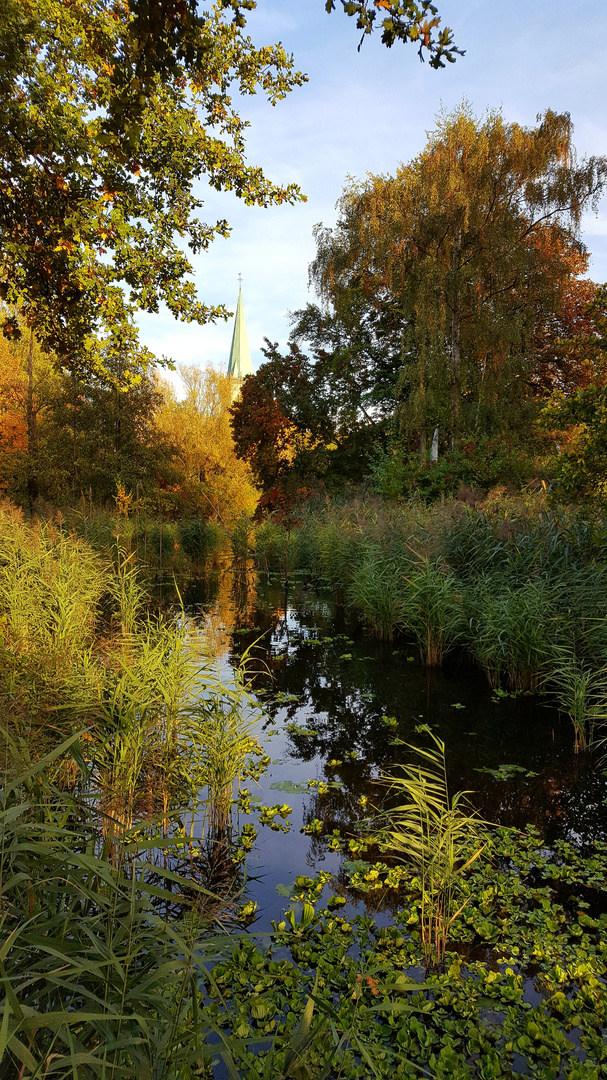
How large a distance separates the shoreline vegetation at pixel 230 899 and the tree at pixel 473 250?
1041 cm

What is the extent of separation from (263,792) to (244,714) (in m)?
1.41

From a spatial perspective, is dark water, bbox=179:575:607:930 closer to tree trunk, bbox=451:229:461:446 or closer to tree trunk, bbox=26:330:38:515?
tree trunk, bbox=451:229:461:446

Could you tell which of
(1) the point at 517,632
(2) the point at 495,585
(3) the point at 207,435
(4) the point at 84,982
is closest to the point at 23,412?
(3) the point at 207,435

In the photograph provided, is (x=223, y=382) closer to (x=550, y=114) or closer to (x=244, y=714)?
(x=550, y=114)

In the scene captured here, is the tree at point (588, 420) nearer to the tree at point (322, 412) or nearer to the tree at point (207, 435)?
the tree at point (322, 412)

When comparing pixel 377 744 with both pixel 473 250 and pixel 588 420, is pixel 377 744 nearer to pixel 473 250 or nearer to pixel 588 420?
pixel 588 420

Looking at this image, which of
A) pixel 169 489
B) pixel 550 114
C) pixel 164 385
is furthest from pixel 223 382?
pixel 550 114

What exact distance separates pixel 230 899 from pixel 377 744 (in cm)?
240

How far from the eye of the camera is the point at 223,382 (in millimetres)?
33281

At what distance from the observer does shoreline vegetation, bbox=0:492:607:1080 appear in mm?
1488

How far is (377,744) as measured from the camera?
5.14 m

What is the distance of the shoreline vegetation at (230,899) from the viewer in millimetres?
1488

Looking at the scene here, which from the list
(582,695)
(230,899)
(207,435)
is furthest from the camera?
(207,435)

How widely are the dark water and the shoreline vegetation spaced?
0.57ft
